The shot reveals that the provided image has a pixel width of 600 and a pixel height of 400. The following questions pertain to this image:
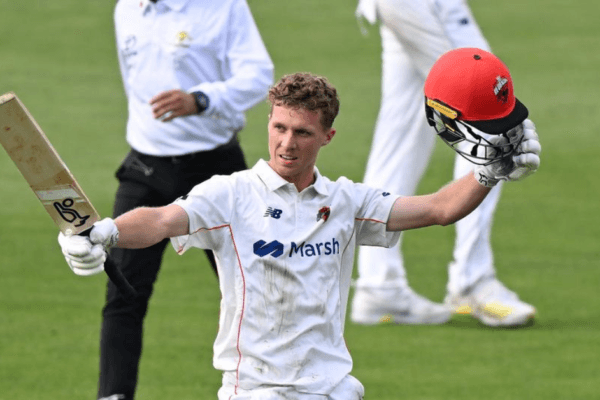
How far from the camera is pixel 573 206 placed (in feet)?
42.4

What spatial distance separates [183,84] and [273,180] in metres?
2.04

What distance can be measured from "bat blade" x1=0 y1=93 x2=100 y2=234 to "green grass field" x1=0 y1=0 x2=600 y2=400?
3.07m

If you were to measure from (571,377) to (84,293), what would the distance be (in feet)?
12.2

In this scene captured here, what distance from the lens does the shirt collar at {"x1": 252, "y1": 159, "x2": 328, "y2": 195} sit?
18.2 ft

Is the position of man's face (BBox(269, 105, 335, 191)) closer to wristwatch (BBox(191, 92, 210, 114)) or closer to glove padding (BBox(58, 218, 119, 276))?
glove padding (BBox(58, 218, 119, 276))

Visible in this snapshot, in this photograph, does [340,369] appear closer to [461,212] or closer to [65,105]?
[461,212]

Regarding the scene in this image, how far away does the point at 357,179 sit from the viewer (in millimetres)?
13656

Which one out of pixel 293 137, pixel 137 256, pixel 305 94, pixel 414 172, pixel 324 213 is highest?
pixel 305 94

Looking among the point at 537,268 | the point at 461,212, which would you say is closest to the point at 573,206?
the point at 537,268

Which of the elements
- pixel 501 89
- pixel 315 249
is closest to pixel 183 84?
pixel 315 249

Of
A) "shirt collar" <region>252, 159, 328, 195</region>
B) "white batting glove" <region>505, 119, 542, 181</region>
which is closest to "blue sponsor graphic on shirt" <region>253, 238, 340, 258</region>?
"shirt collar" <region>252, 159, 328, 195</region>

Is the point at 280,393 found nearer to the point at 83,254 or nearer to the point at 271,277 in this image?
the point at 271,277

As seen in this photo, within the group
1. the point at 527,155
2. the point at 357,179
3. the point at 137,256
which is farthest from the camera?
the point at 357,179

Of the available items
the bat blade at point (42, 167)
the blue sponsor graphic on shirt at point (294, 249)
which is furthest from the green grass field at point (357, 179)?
the bat blade at point (42, 167)
